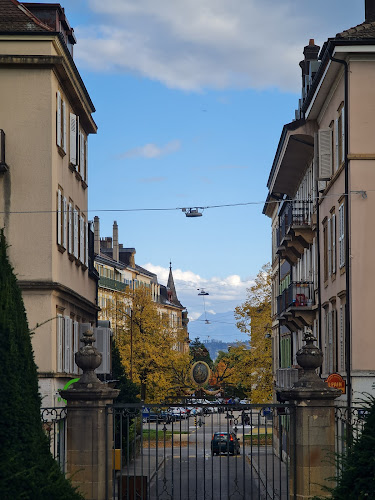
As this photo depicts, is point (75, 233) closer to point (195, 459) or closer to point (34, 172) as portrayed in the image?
point (34, 172)

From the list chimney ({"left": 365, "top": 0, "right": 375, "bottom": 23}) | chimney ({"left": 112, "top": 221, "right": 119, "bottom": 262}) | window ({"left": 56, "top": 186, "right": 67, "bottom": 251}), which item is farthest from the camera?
chimney ({"left": 112, "top": 221, "right": 119, "bottom": 262})

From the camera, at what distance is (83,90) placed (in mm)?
35656

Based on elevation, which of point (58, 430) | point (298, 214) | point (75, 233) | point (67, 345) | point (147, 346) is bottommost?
point (58, 430)

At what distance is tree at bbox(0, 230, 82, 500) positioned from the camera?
1377 centimetres

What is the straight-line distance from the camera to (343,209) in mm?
32094

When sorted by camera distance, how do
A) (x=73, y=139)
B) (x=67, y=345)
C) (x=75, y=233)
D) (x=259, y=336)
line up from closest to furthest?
(x=67, y=345)
(x=73, y=139)
(x=75, y=233)
(x=259, y=336)

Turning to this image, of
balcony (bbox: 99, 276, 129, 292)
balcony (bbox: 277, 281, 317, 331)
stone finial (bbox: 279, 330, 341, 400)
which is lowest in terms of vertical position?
stone finial (bbox: 279, 330, 341, 400)

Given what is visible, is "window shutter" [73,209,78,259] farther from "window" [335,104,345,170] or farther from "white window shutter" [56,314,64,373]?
"window" [335,104,345,170]

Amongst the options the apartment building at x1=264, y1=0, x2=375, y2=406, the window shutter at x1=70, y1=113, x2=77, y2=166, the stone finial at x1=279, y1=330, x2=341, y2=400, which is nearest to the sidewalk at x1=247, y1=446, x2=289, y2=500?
the stone finial at x1=279, y1=330, x2=341, y2=400

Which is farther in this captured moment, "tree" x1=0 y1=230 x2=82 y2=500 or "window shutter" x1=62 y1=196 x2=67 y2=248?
"window shutter" x1=62 y1=196 x2=67 y2=248

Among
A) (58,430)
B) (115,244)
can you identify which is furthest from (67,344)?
(115,244)

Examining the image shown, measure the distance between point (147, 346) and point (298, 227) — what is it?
38.0 meters

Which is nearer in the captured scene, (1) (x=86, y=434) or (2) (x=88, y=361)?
(1) (x=86, y=434)

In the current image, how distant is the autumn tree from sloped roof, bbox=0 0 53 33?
43134 millimetres
